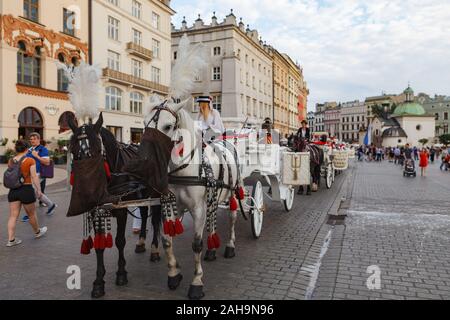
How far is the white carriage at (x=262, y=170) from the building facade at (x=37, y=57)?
18.4 m

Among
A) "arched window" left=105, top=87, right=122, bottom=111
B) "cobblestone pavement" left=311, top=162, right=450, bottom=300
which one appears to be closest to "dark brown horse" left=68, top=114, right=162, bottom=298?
"cobblestone pavement" left=311, top=162, right=450, bottom=300

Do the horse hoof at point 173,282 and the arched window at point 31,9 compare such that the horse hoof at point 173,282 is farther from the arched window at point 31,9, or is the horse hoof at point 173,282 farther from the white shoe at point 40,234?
the arched window at point 31,9

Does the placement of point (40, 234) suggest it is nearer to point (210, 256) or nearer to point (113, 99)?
point (210, 256)

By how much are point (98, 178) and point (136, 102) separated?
32.9 metres

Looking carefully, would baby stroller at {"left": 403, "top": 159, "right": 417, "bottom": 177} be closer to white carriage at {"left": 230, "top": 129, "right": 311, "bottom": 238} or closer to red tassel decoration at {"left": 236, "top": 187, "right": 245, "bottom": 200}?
white carriage at {"left": 230, "top": 129, "right": 311, "bottom": 238}

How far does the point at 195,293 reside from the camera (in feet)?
13.1

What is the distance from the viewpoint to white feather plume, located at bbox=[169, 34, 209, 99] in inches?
161

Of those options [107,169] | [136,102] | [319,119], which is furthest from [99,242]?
[319,119]

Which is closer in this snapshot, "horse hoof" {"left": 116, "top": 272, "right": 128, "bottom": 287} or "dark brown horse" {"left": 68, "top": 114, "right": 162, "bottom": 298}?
"dark brown horse" {"left": 68, "top": 114, "right": 162, "bottom": 298}

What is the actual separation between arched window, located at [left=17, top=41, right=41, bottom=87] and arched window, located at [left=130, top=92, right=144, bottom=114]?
31.0ft

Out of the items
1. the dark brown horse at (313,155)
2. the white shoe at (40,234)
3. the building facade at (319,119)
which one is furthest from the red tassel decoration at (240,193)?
the building facade at (319,119)
